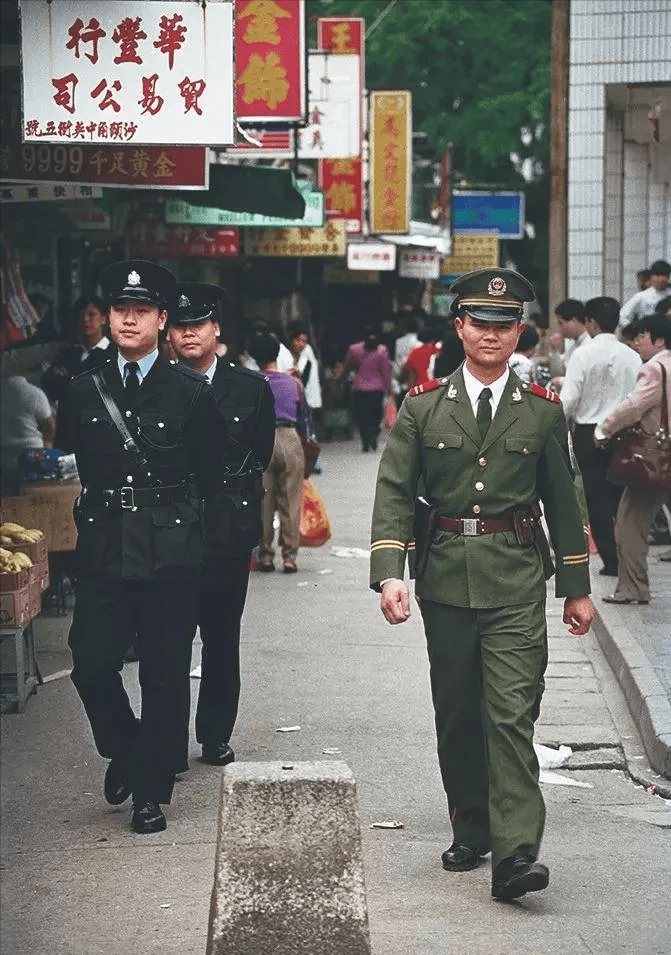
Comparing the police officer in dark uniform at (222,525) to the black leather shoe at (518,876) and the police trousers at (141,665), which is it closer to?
the police trousers at (141,665)

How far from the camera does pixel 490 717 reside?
233 inches

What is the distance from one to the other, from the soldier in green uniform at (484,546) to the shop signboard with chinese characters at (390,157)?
22.6 metres

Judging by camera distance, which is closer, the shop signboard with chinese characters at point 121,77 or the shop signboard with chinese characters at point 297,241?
the shop signboard with chinese characters at point 121,77

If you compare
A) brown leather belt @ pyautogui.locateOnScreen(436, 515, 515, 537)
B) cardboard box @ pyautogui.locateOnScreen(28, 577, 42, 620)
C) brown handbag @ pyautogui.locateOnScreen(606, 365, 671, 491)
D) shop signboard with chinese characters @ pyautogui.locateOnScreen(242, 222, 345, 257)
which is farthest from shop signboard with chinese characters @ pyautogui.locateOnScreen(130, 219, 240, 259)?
brown leather belt @ pyautogui.locateOnScreen(436, 515, 515, 537)

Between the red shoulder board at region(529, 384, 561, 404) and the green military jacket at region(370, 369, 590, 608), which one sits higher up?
the red shoulder board at region(529, 384, 561, 404)

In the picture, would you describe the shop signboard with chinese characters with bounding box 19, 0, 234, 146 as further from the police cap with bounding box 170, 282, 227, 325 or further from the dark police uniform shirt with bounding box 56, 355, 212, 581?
the dark police uniform shirt with bounding box 56, 355, 212, 581

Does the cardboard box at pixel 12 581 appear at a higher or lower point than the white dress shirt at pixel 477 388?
lower

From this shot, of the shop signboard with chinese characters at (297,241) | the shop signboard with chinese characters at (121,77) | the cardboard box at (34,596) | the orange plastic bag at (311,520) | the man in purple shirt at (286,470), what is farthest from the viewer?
the shop signboard with chinese characters at (297,241)

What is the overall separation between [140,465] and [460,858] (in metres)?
1.89

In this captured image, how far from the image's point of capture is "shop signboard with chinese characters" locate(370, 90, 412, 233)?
28.3m

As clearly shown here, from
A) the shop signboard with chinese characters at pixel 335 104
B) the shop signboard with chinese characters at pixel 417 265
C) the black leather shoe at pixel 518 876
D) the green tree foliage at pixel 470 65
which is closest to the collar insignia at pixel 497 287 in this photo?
the black leather shoe at pixel 518 876

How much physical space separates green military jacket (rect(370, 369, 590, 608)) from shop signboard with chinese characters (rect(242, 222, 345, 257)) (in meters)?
15.5

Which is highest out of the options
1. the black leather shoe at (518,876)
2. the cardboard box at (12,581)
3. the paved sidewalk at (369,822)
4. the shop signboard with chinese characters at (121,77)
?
the shop signboard with chinese characters at (121,77)

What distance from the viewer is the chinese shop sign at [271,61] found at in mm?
15336
